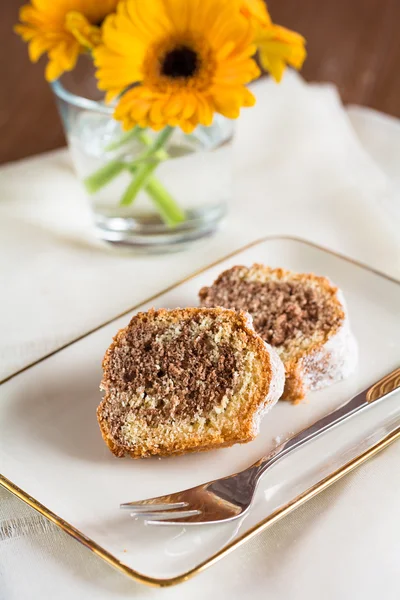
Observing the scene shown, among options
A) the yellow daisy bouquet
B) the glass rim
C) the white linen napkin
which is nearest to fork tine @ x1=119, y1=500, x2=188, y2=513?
the white linen napkin

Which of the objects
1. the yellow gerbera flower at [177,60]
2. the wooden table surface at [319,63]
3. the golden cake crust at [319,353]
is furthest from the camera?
the wooden table surface at [319,63]

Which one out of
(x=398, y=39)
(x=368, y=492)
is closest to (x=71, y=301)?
(x=368, y=492)

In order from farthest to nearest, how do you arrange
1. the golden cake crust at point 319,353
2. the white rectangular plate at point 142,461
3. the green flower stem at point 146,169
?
1. the green flower stem at point 146,169
2. the golden cake crust at point 319,353
3. the white rectangular plate at point 142,461

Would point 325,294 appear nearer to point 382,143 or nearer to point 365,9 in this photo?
point 382,143

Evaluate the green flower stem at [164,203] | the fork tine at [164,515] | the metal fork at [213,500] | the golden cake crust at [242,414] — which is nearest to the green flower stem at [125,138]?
the green flower stem at [164,203]

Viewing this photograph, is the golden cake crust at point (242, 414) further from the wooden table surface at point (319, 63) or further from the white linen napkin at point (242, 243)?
the wooden table surface at point (319, 63)

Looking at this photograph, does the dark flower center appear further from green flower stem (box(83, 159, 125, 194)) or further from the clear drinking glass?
green flower stem (box(83, 159, 125, 194))

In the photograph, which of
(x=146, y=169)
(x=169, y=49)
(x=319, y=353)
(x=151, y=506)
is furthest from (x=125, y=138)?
(x=151, y=506)
